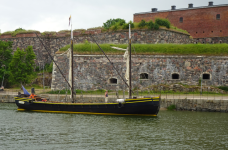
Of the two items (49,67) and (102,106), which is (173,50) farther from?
(49,67)

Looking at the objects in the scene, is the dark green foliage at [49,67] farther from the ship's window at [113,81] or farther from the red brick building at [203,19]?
the red brick building at [203,19]

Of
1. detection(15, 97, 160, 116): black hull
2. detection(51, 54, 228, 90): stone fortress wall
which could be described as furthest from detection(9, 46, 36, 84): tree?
detection(15, 97, 160, 116): black hull

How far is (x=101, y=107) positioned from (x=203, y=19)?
27.1m

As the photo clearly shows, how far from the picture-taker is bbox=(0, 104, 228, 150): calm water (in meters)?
14.8

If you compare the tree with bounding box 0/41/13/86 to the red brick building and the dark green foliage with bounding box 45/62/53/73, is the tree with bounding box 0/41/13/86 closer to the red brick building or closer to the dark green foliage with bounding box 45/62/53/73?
the dark green foliage with bounding box 45/62/53/73

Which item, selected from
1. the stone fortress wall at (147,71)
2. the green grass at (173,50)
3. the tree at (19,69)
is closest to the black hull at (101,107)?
the stone fortress wall at (147,71)

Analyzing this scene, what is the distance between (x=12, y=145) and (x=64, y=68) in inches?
744

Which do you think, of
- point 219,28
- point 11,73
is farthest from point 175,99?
point 219,28

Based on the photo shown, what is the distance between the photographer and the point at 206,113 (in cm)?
2359

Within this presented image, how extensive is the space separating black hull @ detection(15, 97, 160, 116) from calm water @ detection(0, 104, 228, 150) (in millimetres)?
831

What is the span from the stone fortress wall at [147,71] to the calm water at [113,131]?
7.92 metres

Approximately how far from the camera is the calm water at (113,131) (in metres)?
14.8

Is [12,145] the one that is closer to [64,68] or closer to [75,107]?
[75,107]

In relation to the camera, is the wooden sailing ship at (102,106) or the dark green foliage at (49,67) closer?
the wooden sailing ship at (102,106)
